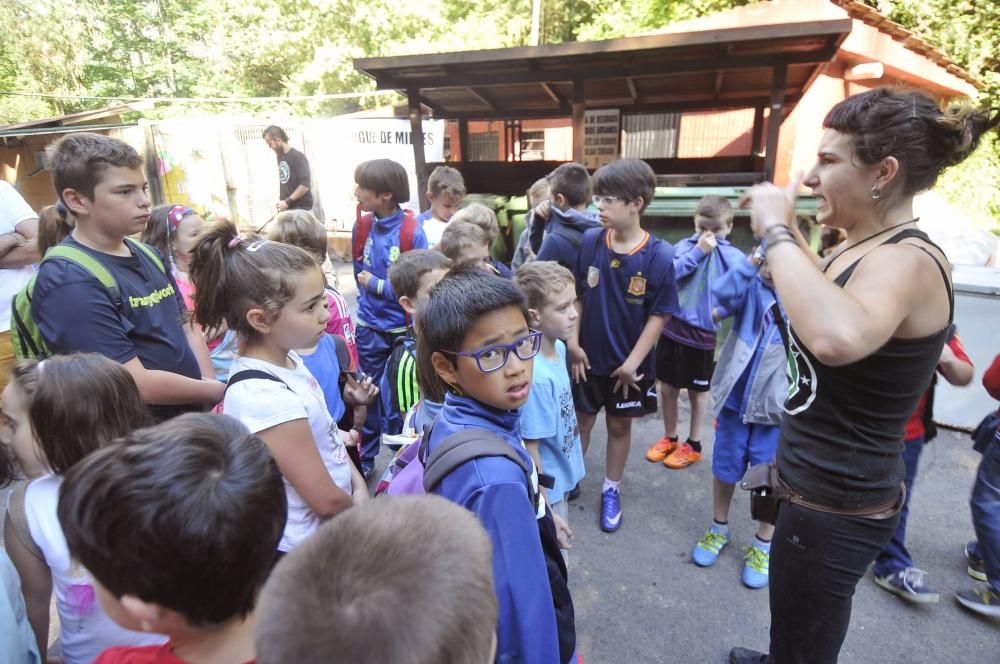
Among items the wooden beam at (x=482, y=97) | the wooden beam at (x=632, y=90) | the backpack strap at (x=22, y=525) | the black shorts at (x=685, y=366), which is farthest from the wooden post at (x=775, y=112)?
the backpack strap at (x=22, y=525)

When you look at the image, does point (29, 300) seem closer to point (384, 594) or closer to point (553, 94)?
point (384, 594)

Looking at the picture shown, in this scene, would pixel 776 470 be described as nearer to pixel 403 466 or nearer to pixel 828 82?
pixel 403 466

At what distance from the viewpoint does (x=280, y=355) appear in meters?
1.71

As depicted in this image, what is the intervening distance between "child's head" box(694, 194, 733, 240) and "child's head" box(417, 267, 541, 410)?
101 inches

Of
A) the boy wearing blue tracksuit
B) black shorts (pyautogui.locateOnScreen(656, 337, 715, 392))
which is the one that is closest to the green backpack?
the boy wearing blue tracksuit

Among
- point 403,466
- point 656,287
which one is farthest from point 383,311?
point 403,466

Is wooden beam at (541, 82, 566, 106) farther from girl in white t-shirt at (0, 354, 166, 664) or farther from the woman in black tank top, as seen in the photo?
girl in white t-shirt at (0, 354, 166, 664)

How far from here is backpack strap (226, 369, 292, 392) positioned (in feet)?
5.02

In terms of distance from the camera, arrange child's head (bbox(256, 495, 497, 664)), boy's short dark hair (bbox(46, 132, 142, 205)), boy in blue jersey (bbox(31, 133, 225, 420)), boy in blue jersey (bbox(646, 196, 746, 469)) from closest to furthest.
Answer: child's head (bbox(256, 495, 497, 664)) → boy in blue jersey (bbox(31, 133, 225, 420)) → boy's short dark hair (bbox(46, 132, 142, 205)) → boy in blue jersey (bbox(646, 196, 746, 469))

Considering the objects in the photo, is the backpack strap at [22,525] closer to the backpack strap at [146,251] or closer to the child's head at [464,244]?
the backpack strap at [146,251]

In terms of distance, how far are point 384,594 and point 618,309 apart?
8.19ft

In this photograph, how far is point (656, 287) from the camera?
2895mm

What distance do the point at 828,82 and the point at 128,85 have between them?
28411mm

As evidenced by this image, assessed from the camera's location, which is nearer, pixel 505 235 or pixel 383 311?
pixel 383 311
